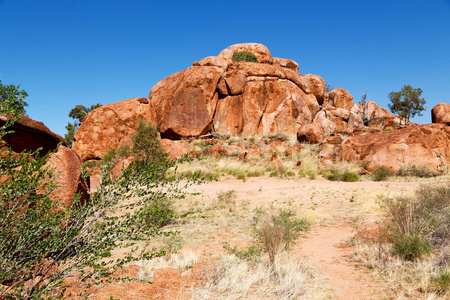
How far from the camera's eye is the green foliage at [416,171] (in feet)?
43.5

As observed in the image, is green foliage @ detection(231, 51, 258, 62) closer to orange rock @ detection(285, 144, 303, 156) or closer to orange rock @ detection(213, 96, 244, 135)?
orange rock @ detection(213, 96, 244, 135)

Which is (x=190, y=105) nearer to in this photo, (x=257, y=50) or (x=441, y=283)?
(x=257, y=50)

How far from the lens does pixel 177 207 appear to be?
9.37 meters

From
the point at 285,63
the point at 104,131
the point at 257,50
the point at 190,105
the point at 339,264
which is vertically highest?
the point at 257,50

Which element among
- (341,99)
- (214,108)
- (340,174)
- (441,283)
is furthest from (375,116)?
(441,283)

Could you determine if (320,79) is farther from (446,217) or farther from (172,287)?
(172,287)

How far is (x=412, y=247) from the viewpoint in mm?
4320

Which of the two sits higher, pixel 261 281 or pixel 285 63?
pixel 285 63

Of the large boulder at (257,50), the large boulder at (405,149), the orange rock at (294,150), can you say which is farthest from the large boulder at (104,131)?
the large boulder at (405,149)

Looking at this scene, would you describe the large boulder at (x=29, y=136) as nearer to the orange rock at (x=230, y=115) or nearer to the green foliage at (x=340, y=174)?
the green foliage at (x=340, y=174)

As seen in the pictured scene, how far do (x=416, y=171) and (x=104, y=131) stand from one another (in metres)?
20.9

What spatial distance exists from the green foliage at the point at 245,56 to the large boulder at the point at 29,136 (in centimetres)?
2587

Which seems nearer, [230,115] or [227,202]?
[227,202]

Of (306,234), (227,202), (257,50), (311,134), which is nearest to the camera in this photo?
(306,234)
